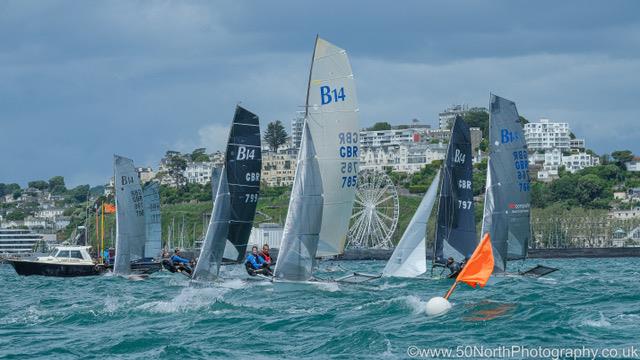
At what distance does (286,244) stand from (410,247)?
363 inches

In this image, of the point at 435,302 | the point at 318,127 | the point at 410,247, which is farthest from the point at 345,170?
the point at 435,302

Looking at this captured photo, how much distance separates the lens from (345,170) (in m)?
44.2

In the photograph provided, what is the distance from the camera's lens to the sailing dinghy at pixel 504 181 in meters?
51.8

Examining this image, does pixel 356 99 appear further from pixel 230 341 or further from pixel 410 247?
pixel 230 341

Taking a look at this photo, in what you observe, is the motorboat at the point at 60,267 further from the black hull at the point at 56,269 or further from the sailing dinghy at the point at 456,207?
the sailing dinghy at the point at 456,207

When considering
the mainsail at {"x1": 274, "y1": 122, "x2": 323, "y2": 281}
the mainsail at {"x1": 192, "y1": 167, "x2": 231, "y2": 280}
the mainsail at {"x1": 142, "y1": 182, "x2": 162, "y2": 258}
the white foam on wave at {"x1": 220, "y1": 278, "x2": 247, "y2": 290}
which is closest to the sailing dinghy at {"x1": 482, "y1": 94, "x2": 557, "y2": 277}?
the mainsail at {"x1": 274, "y1": 122, "x2": 323, "y2": 281}

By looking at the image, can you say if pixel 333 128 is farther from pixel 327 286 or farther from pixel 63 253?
pixel 63 253

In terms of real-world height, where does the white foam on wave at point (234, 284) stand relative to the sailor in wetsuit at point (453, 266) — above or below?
below

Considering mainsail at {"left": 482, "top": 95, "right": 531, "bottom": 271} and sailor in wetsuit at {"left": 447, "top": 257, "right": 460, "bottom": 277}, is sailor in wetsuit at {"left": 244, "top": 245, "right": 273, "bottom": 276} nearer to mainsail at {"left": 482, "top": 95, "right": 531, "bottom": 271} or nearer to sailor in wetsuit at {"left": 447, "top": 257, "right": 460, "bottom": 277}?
sailor in wetsuit at {"left": 447, "top": 257, "right": 460, "bottom": 277}

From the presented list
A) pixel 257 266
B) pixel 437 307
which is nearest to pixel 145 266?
pixel 257 266

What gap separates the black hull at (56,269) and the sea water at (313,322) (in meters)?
20.7

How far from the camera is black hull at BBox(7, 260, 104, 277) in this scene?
6731 centimetres

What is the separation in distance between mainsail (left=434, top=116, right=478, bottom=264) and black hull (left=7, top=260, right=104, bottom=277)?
71.8 feet

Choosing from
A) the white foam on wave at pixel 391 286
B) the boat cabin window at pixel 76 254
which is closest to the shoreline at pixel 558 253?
the boat cabin window at pixel 76 254
